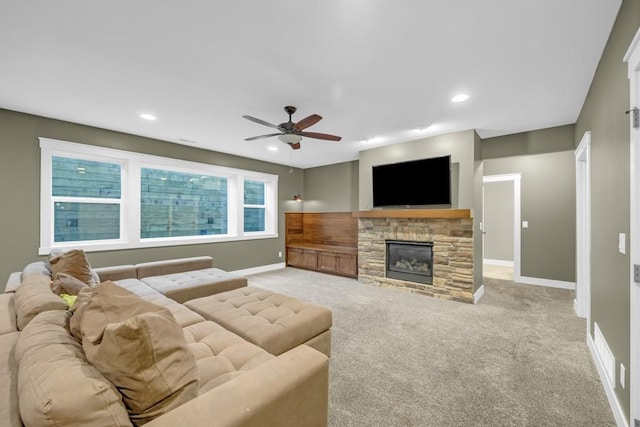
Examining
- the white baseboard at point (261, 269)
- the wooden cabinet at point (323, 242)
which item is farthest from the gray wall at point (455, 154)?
the white baseboard at point (261, 269)

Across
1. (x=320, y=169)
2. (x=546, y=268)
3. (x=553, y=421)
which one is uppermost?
(x=320, y=169)

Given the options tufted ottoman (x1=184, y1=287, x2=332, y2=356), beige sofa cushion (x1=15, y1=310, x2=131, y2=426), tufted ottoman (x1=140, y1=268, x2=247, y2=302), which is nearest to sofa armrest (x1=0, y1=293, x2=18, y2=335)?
beige sofa cushion (x1=15, y1=310, x2=131, y2=426)

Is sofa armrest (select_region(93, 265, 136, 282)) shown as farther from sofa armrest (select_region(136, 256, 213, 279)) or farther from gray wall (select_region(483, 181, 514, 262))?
gray wall (select_region(483, 181, 514, 262))

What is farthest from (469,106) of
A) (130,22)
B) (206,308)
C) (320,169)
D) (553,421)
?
(320,169)

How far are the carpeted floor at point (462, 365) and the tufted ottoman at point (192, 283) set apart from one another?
1384 millimetres

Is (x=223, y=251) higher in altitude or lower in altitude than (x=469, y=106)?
lower

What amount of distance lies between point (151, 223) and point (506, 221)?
787cm

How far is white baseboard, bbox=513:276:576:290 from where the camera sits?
467 centimetres

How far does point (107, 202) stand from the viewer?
427 cm

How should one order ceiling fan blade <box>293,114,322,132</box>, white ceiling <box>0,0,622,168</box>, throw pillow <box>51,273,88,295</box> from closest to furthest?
1. white ceiling <box>0,0,622,168</box>
2. throw pillow <box>51,273,88,295</box>
3. ceiling fan blade <box>293,114,322,132</box>

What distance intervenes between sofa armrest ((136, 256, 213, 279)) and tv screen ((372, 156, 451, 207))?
3.07 m

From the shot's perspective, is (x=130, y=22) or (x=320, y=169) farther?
(x=320, y=169)

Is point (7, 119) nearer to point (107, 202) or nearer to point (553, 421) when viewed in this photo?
point (107, 202)

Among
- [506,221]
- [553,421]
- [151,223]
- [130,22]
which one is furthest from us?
[506,221]
